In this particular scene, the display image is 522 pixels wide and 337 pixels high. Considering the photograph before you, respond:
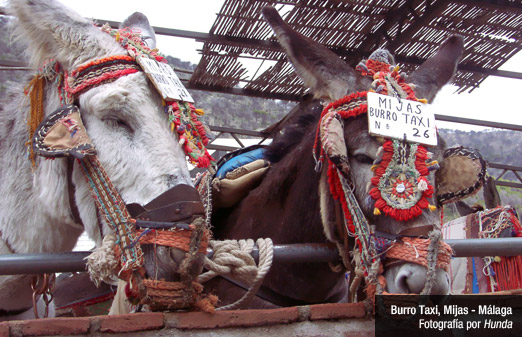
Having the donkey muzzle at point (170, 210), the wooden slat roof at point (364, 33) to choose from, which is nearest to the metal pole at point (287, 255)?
the donkey muzzle at point (170, 210)

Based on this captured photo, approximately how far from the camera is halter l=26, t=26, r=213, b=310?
1893 millimetres

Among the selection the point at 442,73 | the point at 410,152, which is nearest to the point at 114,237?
the point at 410,152

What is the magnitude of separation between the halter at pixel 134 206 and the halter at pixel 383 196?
2.09 feet

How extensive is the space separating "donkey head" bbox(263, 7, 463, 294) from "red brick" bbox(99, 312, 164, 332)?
104 centimetres

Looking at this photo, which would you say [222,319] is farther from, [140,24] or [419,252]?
[140,24]

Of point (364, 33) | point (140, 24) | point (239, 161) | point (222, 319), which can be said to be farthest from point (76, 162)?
point (364, 33)

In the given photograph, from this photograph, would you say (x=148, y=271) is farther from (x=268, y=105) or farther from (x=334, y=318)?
(x=268, y=105)

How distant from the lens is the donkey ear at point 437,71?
3076 millimetres

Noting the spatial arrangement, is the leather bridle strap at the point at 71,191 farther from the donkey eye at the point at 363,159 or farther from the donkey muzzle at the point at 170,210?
the donkey eye at the point at 363,159

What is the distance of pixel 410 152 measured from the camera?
252cm

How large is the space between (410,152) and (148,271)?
1.34 metres

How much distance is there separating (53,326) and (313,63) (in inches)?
74.6

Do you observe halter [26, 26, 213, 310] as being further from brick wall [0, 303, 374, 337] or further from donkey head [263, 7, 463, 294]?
donkey head [263, 7, 463, 294]

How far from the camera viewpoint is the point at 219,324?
1.86 m
